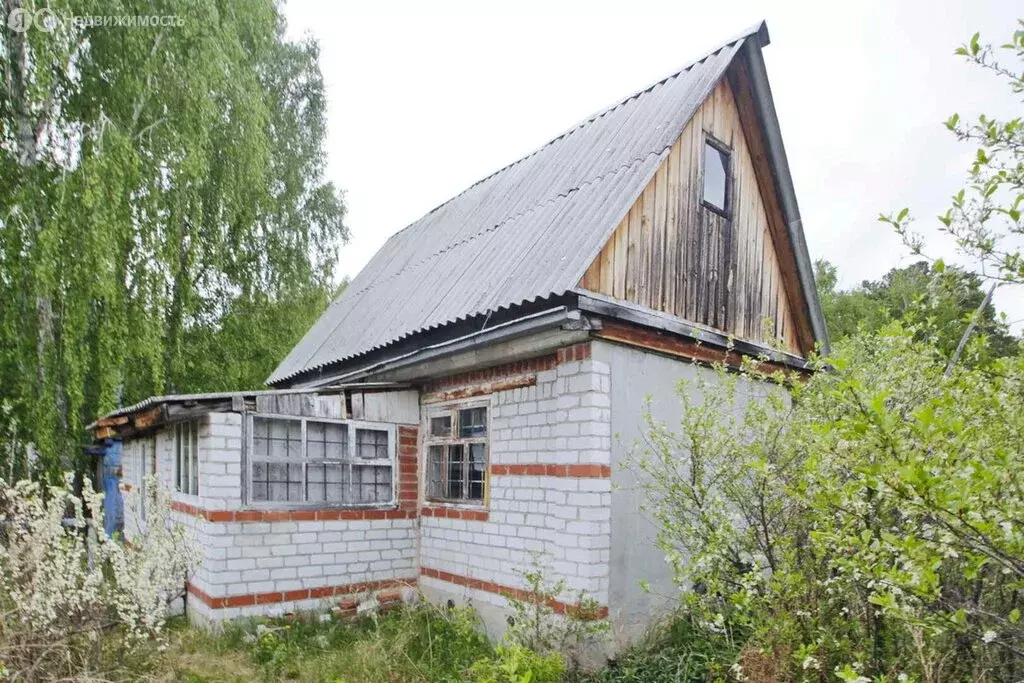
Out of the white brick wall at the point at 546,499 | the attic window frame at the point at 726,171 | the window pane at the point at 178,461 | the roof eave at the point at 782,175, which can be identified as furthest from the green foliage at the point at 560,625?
the window pane at the point at 178,461

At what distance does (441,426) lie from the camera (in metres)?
7.94

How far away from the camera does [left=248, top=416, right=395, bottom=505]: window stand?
23.6ft

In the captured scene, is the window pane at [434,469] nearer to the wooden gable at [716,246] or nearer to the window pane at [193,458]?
the window pane at [193,458]

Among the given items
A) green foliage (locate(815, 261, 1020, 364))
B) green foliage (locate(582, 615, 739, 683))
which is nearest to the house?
green foliage (locate(582, 615, 739, 683))

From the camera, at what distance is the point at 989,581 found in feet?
12.7

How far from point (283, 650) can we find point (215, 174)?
31.9 feet

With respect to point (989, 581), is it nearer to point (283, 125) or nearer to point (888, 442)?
point (888, 442)

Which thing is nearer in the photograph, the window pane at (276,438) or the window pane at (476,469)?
the window pane at (276,438)

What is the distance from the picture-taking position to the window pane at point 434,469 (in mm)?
7928

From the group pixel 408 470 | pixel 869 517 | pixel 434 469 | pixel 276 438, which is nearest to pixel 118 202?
pixel 276 438

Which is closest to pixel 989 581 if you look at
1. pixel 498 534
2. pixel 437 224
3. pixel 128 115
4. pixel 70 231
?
pixel 498 534

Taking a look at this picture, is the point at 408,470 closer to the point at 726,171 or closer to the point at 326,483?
the point at 326,483

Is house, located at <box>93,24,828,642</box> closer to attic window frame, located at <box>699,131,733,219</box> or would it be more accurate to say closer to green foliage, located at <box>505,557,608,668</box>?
attic window frame, located at <box>699,131,733,219</box>

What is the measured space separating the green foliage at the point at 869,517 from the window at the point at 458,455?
2248mm
